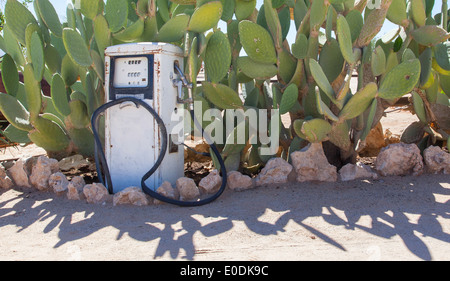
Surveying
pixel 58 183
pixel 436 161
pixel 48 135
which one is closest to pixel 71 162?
pixel 48 135

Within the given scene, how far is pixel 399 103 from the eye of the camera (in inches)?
174

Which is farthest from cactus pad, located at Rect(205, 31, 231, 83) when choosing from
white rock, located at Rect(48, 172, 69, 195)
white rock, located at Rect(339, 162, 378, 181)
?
white rock, located at Rect(48, 172, 69, 195)

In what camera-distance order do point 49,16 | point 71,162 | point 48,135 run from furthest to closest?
point 71,162, point 48,135, point 49,16

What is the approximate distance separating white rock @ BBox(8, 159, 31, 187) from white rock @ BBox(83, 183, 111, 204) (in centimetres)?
62

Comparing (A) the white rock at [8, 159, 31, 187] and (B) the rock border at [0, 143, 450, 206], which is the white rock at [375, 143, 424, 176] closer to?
(B) the rock border at [0, 143, 450, 206]

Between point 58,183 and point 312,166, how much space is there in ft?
5.08

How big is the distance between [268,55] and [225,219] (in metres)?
1.12

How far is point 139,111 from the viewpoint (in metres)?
2.74

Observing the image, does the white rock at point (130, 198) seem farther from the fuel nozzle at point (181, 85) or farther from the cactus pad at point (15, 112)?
the cactus pad at point (15, 112)

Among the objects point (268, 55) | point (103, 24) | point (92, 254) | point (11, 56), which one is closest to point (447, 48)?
point (268, 55)

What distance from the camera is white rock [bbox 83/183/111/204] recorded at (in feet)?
8.61

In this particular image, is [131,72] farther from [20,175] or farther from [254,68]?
[20,175]

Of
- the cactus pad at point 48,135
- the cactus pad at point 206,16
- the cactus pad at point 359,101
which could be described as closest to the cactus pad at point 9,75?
the cactus pad at point 48,135

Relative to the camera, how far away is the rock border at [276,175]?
2607mm
